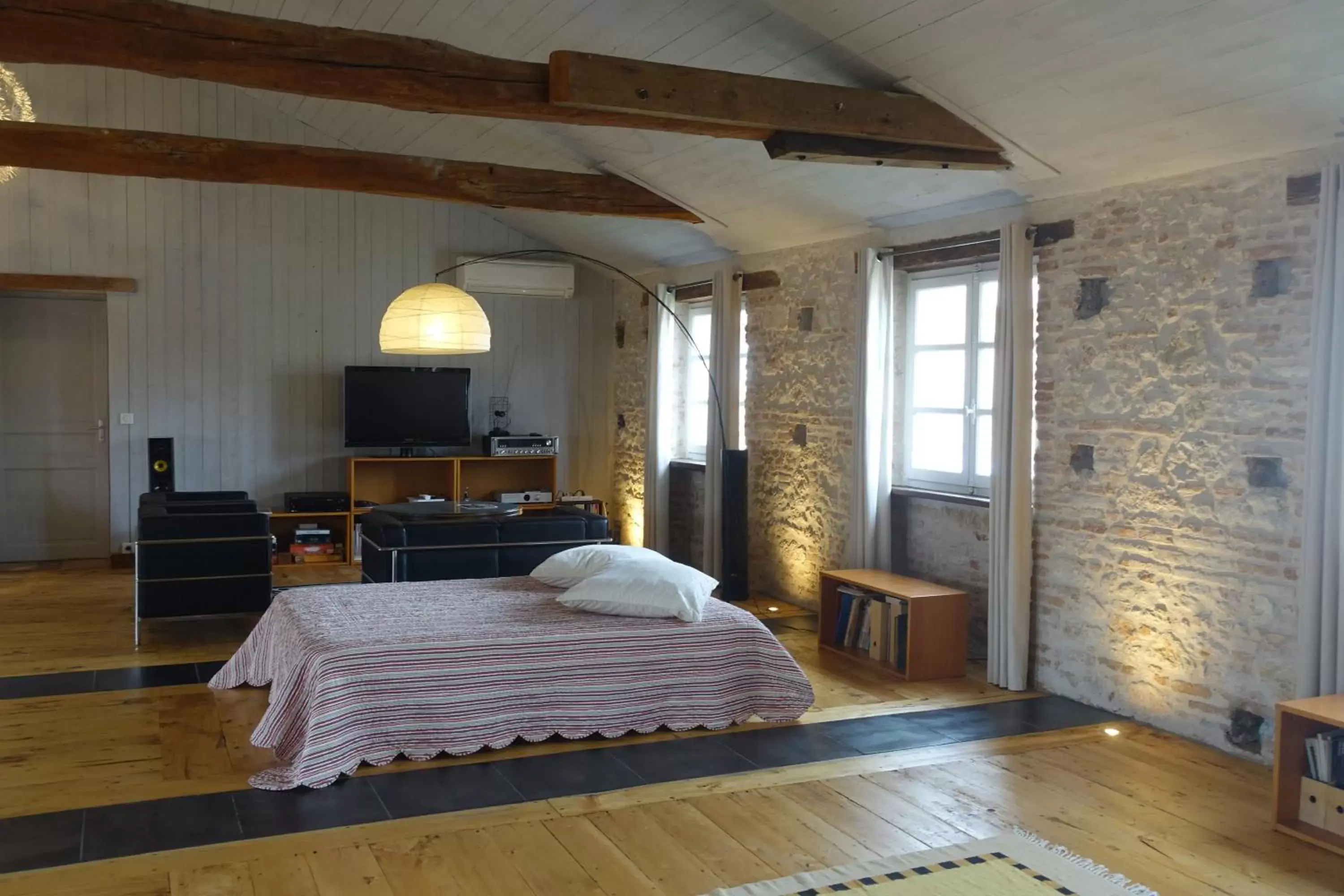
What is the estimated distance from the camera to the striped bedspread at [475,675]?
4.19 meters

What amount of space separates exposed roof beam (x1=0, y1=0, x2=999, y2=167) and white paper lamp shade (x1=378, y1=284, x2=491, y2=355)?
49.8 inches

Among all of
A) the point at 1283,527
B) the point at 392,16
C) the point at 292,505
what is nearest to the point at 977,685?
the point at 1283,527

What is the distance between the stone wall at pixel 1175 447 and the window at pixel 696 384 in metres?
3.75

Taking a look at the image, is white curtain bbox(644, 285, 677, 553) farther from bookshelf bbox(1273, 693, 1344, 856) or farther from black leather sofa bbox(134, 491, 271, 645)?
bookshelf bbox(1273, 693, 1344, 856)

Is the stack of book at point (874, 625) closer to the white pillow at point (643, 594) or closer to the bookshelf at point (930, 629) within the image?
the bookshelf at point (930, 629)

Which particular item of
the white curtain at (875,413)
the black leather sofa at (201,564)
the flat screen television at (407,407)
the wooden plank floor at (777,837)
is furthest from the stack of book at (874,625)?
the flat screen television at (407,407)

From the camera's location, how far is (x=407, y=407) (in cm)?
921

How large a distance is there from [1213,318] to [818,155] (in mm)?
1904

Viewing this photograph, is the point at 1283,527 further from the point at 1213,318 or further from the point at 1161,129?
the point at 1161,129

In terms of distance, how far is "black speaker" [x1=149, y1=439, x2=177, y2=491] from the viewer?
28.5 ft

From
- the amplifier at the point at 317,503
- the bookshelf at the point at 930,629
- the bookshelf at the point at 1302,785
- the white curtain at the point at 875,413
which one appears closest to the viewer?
the bookshelf at the point at 1302,785

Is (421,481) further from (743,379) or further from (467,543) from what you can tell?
(467,543)

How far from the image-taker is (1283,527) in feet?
14.4

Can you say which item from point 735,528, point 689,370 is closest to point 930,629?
point 735,528
